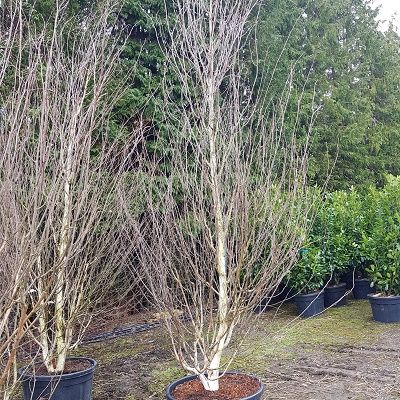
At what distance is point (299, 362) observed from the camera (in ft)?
14.5

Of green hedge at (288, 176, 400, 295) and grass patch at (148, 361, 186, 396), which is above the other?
green hedge at (288, 176, 400, 295)

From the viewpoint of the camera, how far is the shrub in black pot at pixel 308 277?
611 centimetres

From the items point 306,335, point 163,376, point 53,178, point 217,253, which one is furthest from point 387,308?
point 53,178

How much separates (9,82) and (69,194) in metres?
2.52

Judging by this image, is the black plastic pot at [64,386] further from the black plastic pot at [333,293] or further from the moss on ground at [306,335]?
the black plastic pot at [333,293]

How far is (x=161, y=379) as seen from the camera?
418 centimetres

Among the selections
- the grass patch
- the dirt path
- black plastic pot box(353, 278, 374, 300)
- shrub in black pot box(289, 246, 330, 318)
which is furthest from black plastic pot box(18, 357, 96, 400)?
black plastic pot box(353, 278, 374, 300)

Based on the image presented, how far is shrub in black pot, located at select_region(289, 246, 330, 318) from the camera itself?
6.11 m

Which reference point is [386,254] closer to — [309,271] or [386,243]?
[386,243]

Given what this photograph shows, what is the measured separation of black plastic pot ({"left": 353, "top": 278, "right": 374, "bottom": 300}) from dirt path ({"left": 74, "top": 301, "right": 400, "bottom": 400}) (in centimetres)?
84

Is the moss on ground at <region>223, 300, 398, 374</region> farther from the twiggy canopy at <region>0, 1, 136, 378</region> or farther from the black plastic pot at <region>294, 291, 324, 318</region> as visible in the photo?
the twiggy canopy at <region>0, 1, 136, 378</region>

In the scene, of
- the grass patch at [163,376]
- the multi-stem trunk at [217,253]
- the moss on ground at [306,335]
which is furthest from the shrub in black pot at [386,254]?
the multi-stem trunk at [217,253]

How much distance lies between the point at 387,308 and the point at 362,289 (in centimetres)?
144

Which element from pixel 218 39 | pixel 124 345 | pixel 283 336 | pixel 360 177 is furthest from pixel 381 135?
pixel 218 39
